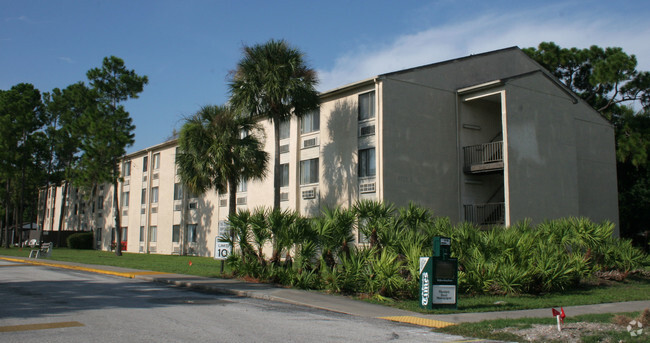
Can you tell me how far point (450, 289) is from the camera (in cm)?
1216

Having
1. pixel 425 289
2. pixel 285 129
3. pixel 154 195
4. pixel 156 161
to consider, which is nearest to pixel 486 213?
pixel 285 129

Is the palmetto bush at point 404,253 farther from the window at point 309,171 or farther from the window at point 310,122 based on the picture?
the window at point 310,122

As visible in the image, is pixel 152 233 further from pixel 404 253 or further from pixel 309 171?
pixel 404 253

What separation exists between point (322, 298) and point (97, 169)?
3209 cm

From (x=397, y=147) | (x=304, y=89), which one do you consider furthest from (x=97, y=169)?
(x=397, y=147)

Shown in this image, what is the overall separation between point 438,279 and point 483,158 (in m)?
14.3

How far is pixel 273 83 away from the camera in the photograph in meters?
23.7

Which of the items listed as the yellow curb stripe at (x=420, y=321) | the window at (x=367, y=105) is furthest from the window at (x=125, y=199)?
the yellow curb stripe at (x=420, y=321)

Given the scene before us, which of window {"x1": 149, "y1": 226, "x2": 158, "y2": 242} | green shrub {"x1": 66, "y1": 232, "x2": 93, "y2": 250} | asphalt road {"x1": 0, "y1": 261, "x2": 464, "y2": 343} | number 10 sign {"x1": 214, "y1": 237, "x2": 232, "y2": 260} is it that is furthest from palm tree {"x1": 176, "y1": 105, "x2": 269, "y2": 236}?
green shrub {"x1": 66, "y1": 232, "x2": 93, "y2": 250}

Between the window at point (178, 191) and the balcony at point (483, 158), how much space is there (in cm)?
2147

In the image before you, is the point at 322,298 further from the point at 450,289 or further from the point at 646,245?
the point at 646,245

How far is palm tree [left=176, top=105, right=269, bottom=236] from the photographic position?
24.5 meters

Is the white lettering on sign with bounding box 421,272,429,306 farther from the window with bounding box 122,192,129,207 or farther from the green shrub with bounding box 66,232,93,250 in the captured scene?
the green shrub with bounding box 66,232,93,250

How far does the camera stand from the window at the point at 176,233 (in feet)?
129
